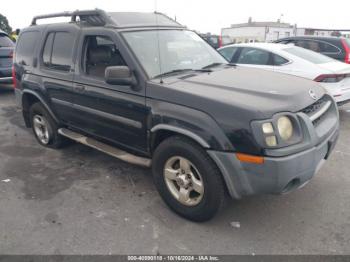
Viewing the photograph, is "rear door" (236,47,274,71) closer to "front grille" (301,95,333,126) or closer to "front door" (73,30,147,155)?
"front grille" (301,95,333,126)

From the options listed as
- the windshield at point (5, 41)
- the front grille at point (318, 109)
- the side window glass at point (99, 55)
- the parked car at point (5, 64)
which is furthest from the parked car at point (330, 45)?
the windshield at point (5, 41)

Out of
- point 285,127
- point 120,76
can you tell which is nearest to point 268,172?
point 285,127

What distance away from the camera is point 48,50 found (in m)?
4.46

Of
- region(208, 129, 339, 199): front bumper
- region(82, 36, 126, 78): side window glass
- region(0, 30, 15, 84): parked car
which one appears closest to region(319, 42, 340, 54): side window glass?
region(208, 129, 339, 199): front bumper

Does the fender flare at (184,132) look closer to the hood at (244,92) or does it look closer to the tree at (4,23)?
the hood at (244,92)

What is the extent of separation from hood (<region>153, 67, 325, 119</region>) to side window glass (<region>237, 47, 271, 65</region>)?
3295 mm

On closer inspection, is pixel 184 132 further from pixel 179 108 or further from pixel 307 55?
pixel 307 55

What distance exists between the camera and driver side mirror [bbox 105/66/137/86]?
3.05 meters

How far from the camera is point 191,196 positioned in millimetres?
3092

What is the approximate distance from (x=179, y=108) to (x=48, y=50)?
8.69ft

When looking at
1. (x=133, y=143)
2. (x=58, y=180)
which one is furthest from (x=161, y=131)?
(x=58, y=180)

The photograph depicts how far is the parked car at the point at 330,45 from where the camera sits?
25.5 ft

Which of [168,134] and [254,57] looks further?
[254,57]

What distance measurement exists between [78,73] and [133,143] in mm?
1203
